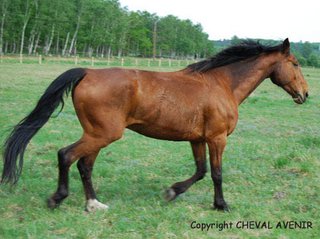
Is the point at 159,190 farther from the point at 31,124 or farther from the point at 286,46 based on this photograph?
the point at 286,46

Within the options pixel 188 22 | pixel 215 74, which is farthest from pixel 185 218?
pixel 188 22

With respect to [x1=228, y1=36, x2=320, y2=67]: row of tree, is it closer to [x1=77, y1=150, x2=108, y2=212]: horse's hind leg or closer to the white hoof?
[x1=77, y1=150, x2=108, y2=212]: horse's hind leg

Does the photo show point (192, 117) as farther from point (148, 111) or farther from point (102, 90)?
point (102, 90)

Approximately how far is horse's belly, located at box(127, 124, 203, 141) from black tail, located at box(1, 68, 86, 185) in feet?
→ 3.28

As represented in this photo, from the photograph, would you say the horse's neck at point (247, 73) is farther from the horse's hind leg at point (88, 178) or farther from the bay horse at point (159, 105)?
the horse's hind leg at point (88, 178)

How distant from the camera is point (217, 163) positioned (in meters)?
4.38

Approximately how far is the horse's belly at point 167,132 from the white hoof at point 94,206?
1.09 meters

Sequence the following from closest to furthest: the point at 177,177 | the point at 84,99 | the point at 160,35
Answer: the point at 84,99 → the point at 177,177 → the point at 160,35

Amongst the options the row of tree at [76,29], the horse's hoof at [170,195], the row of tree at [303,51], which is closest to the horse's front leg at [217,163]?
the horse's hoof at [170,195]

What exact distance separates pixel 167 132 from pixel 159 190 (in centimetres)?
119

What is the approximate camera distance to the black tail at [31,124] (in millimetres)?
3969

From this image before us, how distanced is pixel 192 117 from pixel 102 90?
4.19 ft

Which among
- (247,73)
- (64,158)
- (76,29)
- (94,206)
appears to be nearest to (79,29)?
(76,29)

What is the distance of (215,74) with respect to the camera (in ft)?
15.6
